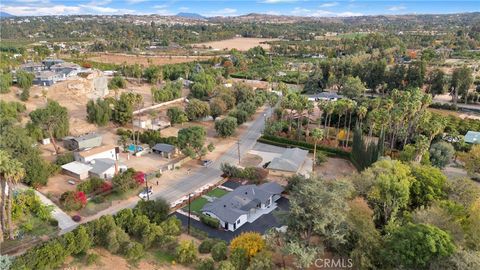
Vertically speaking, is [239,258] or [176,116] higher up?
[176,116]

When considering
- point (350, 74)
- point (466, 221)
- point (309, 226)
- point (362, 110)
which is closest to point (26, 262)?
point (309, 226)

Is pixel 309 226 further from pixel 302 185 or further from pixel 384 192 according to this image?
pixel 384 192

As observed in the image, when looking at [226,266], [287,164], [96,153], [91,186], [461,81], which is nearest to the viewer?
[226,266]

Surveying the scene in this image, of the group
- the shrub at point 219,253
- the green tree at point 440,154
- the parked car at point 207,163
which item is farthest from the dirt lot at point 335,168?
the shrub at point 219,253

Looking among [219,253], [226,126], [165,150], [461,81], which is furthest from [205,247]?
[461,81]

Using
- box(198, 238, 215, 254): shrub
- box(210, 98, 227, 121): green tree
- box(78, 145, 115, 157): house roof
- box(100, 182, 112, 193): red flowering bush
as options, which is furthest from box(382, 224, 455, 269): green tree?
box(210, 98, 227, 121): green tree

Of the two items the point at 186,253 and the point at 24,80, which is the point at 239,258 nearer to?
the point at 186,253
